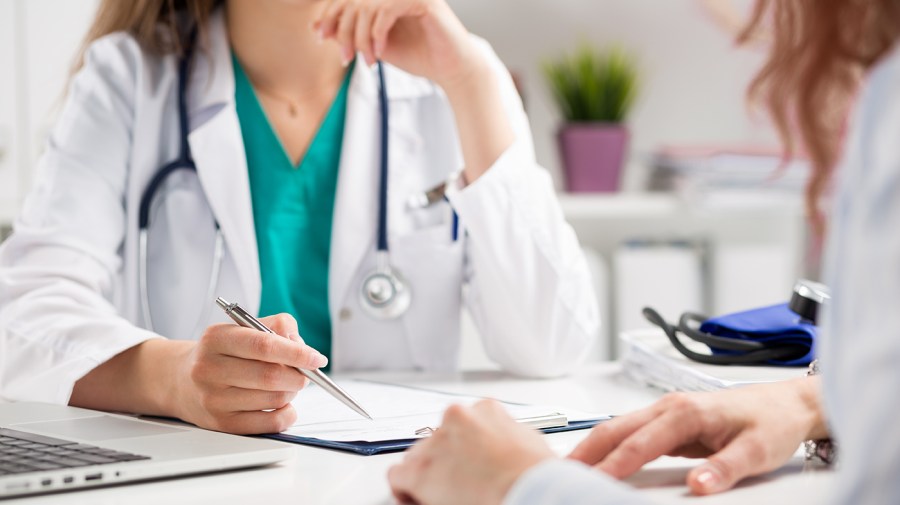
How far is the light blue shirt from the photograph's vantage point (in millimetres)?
427

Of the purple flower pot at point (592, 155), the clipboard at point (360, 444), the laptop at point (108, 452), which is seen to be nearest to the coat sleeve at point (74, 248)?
the laptop at point (108, 452)

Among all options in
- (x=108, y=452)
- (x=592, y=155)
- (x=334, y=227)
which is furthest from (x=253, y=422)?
(x=592, y=155)

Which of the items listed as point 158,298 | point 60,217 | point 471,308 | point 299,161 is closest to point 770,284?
point 471,308

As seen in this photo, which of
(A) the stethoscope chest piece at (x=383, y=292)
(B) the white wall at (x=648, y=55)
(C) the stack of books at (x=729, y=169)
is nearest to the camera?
(A) the stethoscope chest piece at (x=383, y=292)

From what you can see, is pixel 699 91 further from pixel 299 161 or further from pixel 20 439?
pixel 20 439

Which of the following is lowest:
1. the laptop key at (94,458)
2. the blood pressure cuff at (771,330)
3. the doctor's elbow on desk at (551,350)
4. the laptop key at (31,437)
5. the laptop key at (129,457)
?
the doctor's elbow on desk at (551,350)

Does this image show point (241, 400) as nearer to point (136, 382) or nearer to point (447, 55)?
point (136, 382)

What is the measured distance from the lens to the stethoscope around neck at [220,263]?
1316 millimetres

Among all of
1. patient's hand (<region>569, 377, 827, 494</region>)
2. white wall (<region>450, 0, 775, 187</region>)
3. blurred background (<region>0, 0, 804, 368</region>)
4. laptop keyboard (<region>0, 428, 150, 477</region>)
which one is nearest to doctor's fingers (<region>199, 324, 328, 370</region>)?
laptop keyboard (<region>0, 428, 150, 477</region>)

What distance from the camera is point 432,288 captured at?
1.40m

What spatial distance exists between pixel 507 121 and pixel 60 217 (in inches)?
22.0

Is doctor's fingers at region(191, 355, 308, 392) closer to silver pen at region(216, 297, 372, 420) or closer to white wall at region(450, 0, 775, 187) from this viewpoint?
silver pen at region(216, 297, 372, 420)

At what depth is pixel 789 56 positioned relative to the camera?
24.1 inches

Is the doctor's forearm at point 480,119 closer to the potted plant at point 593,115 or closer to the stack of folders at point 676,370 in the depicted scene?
the stack of folders at point 676,370
